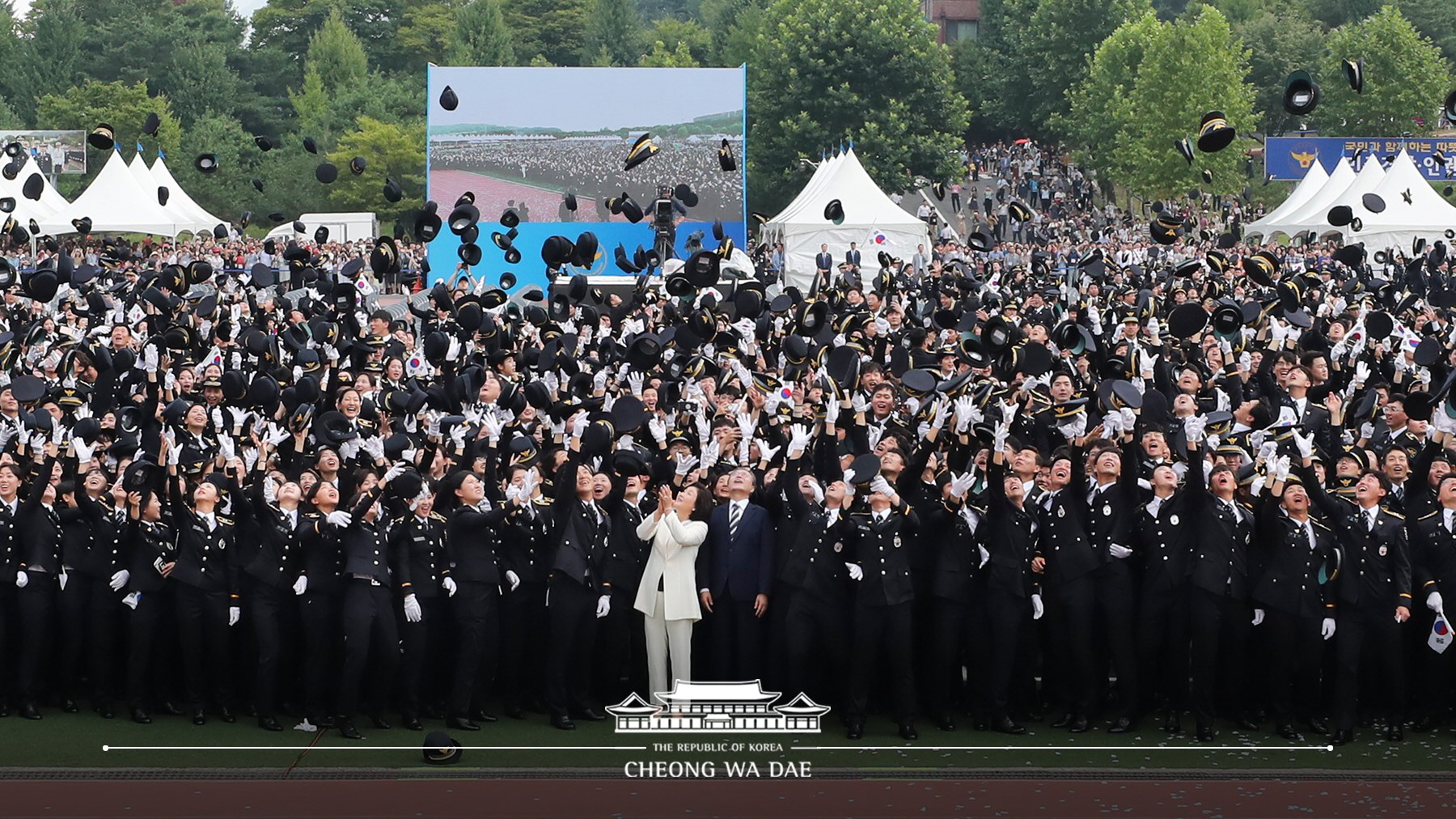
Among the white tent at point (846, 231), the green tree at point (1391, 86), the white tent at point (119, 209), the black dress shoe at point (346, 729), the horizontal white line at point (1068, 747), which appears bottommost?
the horizontal white line at point (1068, 747)

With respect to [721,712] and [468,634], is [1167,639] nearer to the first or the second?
[721,712]

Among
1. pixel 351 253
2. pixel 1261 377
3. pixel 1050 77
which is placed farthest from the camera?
pixel 1050 77

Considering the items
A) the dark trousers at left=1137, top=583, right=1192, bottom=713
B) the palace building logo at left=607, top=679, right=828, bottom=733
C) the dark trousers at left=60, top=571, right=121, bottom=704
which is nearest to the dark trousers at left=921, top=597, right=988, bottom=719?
the palace building logo at left=607, top=679, right=828, bottom=733

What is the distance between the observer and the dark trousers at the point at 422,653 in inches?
422

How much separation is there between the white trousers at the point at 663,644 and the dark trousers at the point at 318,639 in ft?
5.74

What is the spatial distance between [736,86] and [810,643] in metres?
30.1

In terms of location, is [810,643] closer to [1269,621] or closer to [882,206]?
[1269,621]

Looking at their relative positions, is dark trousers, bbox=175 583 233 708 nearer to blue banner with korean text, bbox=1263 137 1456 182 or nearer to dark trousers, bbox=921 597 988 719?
dark trousers, bbox=921 597 988 719

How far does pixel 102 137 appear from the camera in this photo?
785 inches

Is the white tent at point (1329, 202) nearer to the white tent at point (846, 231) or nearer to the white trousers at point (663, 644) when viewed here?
the white tent at point (846, 231)

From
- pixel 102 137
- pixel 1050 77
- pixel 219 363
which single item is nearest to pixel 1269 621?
pixel 219 363

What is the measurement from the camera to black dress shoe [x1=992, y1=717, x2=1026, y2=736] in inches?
422

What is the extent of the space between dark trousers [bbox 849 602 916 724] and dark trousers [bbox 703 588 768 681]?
0.61 metres

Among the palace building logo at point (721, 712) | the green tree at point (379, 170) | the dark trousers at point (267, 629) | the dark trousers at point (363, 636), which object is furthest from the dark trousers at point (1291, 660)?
the green tree at point (379, 170)
